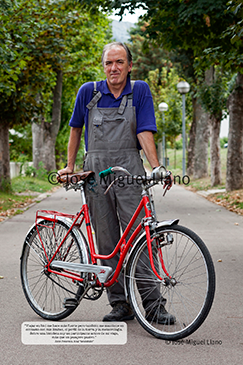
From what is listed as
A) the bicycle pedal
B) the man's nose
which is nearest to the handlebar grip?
the man's nose

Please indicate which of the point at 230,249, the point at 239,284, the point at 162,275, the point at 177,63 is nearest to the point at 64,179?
the point at 162,275

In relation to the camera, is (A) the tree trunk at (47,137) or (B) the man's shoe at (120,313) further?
(A) the tree trunk at (47,137)

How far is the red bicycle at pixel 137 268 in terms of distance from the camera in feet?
12.5

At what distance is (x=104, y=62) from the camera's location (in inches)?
170

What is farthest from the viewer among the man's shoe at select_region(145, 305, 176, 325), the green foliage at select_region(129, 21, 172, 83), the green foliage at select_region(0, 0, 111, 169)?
the green foliage at select_region(129, 21, 172, 83)

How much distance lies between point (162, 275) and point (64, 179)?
1048 millimetres

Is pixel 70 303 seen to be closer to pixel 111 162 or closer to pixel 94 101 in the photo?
pixel 111 162

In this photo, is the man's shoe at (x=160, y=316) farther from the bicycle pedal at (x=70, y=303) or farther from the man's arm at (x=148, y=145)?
the man's arm at (x=148, y=145)

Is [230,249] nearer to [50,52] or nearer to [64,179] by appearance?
[64,179]

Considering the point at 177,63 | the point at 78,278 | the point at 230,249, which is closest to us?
the point at 78,278

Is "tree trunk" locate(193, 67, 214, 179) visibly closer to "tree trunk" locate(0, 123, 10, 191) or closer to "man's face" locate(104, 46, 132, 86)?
"tree trunk" locate(0, 123, 10, 191)

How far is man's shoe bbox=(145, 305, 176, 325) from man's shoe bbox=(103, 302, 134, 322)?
0.83 feet

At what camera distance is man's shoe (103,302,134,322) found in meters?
4.30

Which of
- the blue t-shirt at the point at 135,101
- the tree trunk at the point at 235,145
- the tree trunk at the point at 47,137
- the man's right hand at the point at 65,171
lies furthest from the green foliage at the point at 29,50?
the man's right hand at the point at 65,171
